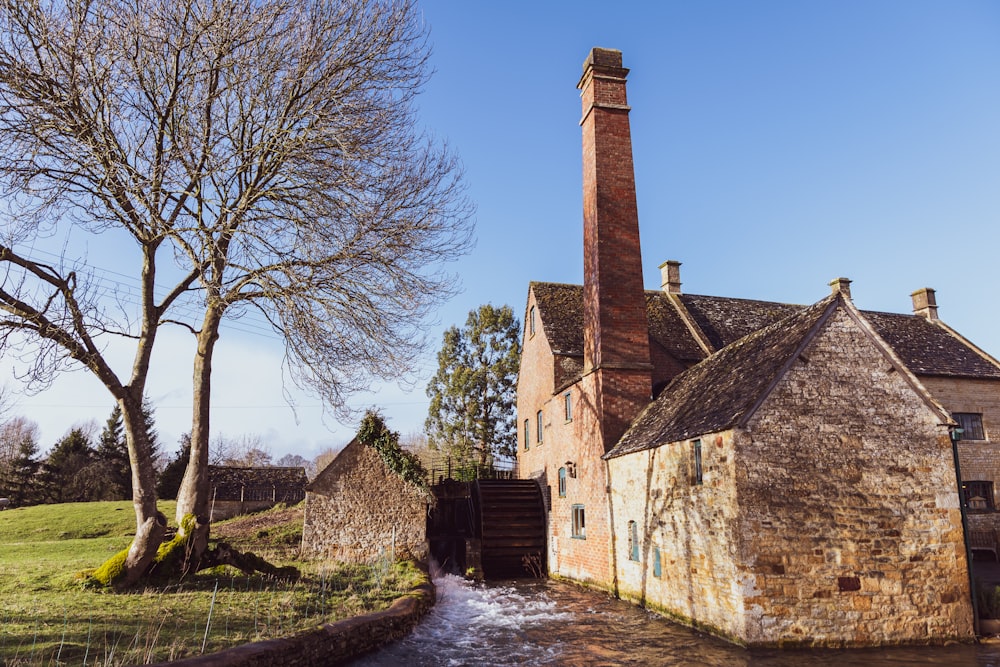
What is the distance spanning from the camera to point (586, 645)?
9.63 meters

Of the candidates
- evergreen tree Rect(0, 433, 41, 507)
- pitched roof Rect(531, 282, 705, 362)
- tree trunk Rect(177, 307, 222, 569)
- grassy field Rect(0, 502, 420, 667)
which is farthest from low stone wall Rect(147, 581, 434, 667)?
evergreen tree Rect(0, 433, 41, 507)

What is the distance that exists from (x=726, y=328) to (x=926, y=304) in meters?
9.11

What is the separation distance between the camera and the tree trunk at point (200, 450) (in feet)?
37.1

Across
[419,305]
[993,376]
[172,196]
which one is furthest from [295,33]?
[993,376]

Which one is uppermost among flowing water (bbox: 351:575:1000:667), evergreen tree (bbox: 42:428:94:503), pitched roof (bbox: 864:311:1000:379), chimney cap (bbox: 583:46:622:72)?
chimney cap (bbox: 583:46:622:72)

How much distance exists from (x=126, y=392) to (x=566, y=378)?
11.6m

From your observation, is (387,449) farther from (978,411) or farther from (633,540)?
(978,411)

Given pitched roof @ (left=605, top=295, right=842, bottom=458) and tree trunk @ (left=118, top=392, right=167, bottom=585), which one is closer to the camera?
pitched roof @ (left=605, top=295, right=842, bottom=458)

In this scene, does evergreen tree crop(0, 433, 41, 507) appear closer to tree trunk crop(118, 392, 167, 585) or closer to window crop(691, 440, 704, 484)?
tree trunk crop(118, 392, 167, 585)

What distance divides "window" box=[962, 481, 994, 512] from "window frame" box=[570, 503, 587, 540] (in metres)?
12.2

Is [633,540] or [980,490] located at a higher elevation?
[980,490]

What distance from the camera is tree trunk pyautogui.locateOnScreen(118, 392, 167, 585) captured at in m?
10.4

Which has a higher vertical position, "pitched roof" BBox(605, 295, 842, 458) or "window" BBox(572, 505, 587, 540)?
"pitched roof" BBox(605, 295, 842, 458)

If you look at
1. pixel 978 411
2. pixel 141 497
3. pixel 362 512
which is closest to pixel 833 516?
pixel 141 497
